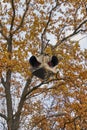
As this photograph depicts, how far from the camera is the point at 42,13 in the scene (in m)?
17.1

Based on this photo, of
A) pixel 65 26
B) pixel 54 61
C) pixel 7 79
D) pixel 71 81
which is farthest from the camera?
pixel 65 26

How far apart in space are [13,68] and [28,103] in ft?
19.9

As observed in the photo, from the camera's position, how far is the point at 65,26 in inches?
691

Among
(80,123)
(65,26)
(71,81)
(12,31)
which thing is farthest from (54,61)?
(80,123)

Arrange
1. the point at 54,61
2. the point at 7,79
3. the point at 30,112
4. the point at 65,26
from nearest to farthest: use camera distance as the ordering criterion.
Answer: the point at 54,61, the point at 7,79, the point at 65,26, the point at 30,112

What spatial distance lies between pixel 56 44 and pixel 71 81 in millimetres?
2256

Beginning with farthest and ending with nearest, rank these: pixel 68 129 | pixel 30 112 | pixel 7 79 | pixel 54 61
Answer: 1. pixel 68 129
2. pixel 30 112
3. pixel 7 79
4. pixel 54 61

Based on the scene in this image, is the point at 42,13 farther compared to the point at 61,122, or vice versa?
the point at 61,122

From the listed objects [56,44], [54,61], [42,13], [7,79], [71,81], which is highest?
[42,13]

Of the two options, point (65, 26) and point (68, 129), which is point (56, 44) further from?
point (68, 129)

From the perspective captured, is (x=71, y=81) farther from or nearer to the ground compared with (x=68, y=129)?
nearer to the ground

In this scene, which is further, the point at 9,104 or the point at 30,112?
the point at 30,112

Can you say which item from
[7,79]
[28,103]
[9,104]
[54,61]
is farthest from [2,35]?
[54,61]

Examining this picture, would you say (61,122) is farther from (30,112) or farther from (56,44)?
(56,44)
